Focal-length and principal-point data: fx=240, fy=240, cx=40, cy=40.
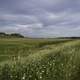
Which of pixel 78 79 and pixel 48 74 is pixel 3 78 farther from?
pixel 78 79

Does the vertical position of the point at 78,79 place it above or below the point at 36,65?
below

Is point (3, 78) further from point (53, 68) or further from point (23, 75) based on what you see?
point (53, 68)

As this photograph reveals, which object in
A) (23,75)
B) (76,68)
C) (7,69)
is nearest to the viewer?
(23,75)

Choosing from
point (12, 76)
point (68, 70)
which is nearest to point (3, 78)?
point (12, 76)

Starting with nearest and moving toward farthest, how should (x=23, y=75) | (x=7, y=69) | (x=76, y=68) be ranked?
(x=23, y=75)
(x=7, y=69)
(x=76, y=68)

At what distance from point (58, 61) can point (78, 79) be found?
158 cm

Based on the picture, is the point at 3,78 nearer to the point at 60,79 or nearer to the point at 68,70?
the point at 60,79

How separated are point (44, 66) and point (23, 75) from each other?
1437mm

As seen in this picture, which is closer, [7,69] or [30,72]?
[30,72]

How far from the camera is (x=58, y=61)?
10.7 m

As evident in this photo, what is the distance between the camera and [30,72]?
8.34 meters

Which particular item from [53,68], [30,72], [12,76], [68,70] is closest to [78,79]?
[68,70]

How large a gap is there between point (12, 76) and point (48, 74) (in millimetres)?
1240

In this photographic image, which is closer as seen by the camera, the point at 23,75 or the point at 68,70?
the point at 23,75
